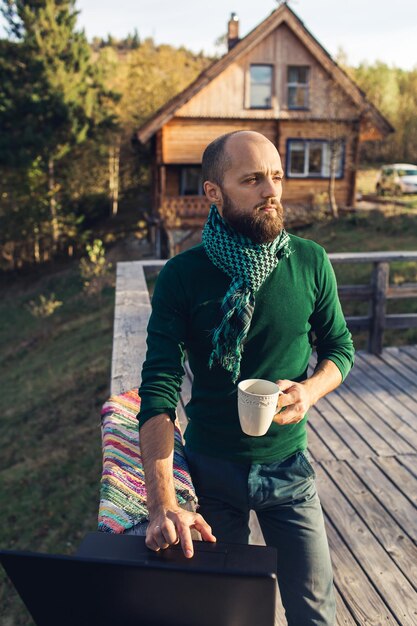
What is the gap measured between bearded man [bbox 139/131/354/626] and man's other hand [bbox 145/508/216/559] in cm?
20

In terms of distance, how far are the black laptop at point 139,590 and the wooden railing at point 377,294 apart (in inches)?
198

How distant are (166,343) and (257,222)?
517 mm

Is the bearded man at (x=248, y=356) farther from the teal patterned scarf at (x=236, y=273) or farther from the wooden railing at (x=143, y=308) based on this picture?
the wooden railing at (x=143, y=308)

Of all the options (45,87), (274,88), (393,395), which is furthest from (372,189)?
(393,395)

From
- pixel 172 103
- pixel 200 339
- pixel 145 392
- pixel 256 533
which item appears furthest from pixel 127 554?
pixel 172 103

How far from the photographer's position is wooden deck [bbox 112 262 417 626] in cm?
299

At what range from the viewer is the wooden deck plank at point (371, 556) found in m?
2.88

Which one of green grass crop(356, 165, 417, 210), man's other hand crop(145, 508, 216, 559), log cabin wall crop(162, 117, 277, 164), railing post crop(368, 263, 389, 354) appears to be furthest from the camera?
green grass crop(356, 165, 417, 210)

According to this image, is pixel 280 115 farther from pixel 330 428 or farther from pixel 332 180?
pixel 330 428

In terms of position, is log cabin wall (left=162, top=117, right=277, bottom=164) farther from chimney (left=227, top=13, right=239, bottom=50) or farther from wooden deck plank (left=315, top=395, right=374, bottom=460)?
wooden deck plank (left=315, top=395, right=374, bottom=460)

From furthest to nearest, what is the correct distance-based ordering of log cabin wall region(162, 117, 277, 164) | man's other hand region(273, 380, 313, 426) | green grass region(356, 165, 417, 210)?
1. green grass region(356, 165, 417, 210)
2. log cabin wall region(162, 117, 277, 164)
3. man's other hand region(273, 380, 313, 426)

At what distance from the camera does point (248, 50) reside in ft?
72.1

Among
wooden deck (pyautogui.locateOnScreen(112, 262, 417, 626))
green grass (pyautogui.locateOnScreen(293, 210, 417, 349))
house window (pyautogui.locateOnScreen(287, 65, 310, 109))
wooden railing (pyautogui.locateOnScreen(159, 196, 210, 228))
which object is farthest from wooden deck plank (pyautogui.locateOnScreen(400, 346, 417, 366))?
house window (pyautogui.locateOnScreen(287, 65, 310, 109))

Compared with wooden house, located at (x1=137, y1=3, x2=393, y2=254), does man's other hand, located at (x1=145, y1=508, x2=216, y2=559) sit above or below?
below
